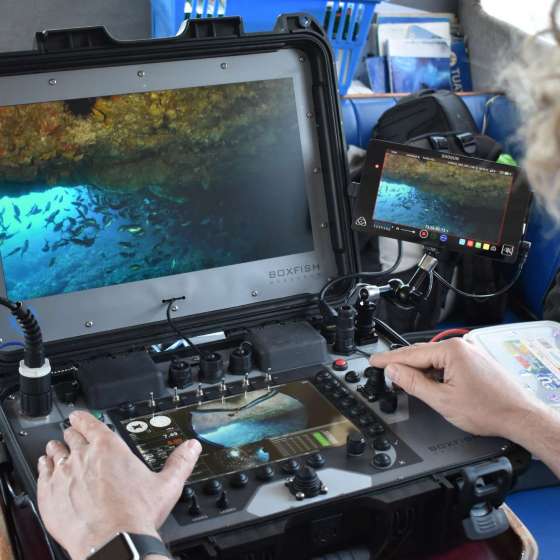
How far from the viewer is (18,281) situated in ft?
4.10

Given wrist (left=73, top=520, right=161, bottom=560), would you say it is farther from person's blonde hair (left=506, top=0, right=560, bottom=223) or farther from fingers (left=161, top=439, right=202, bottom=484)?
person's blonde hair (left=506, top=0, right=560, bottom=223)

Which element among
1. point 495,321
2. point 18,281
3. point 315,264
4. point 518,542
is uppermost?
point 18,281

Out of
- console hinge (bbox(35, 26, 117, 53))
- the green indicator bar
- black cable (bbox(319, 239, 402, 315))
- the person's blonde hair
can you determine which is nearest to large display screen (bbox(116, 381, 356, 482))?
the green indicator bar

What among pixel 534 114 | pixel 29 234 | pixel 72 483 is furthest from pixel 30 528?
pixel 534 114

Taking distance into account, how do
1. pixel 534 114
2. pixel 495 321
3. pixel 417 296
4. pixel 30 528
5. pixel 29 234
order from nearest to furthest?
pixel 534 114 → pixel 30 528 → pixel 29 234 → pixel 417 296 → pixel 495 321

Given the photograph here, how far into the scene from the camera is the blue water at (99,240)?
1.24 m

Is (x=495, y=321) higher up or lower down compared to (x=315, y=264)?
lower down

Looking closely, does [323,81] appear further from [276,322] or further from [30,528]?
[30,528]

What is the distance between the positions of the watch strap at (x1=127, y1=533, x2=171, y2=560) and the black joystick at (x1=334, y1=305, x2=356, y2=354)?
57 centimetres

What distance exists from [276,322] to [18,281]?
1.48ft

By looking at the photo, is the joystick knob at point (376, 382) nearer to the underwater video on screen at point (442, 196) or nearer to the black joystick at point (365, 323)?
the black joystick at point (365, 323)

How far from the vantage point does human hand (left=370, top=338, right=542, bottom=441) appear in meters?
1.14

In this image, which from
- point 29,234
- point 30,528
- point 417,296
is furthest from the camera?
point 417,296

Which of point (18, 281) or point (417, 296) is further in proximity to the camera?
point (417, 296)
